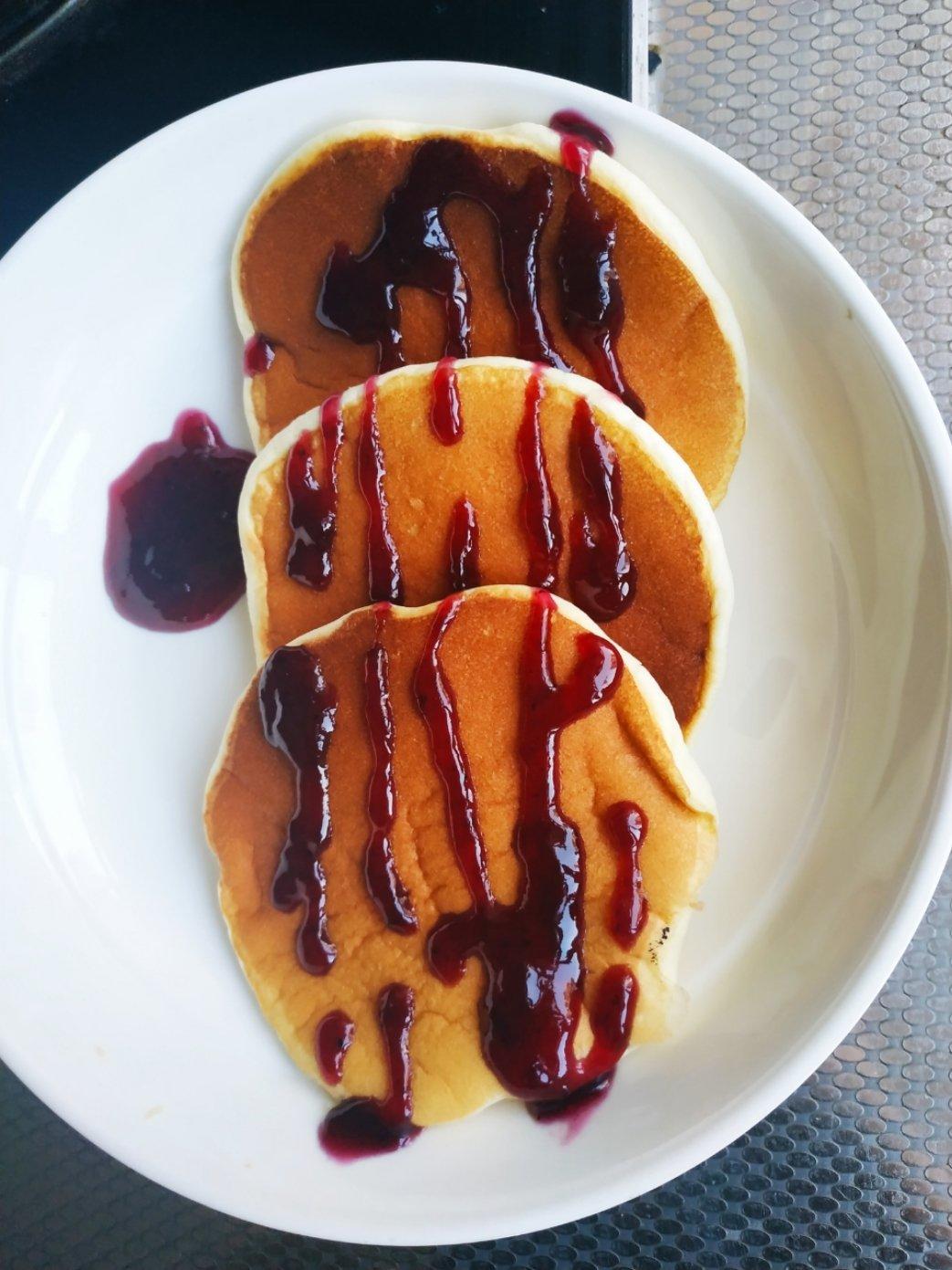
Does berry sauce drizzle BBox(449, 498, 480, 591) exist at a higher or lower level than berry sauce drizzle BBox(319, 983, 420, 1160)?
higher

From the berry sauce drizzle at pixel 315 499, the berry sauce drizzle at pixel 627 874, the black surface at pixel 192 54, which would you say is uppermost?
the black surface at pixel 192 54

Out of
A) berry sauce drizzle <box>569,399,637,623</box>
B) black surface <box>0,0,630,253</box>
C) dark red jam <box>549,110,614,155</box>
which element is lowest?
berry sauce drizzle <box>569,399,637,623</box>

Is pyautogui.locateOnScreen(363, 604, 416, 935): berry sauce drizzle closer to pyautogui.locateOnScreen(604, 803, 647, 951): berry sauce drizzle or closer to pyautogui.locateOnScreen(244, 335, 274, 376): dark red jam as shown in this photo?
pyautogui.locateOnScreen(604, 803, 647, 951): berry sauce drizzle

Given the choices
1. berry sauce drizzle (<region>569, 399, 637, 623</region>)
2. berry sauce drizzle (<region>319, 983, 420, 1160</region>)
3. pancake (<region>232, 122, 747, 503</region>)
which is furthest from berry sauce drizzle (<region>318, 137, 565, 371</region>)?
berry sauce drizzle (<region>319, 983, 420, 1160</region>)

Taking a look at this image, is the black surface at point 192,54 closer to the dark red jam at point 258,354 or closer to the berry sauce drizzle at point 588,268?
the berry sauce drizzle at point 588,268

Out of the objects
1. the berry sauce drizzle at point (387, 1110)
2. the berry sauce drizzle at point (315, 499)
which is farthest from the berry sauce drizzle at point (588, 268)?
the berry sauce drizzle at point (387, 1110)

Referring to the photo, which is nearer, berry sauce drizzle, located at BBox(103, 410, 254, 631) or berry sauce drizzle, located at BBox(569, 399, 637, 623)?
berry sauce drizzle, located at BBox(569, 399, 637, 623)

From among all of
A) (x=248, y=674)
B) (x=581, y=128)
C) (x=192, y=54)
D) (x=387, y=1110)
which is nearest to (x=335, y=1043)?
(x=387, y=1110)
